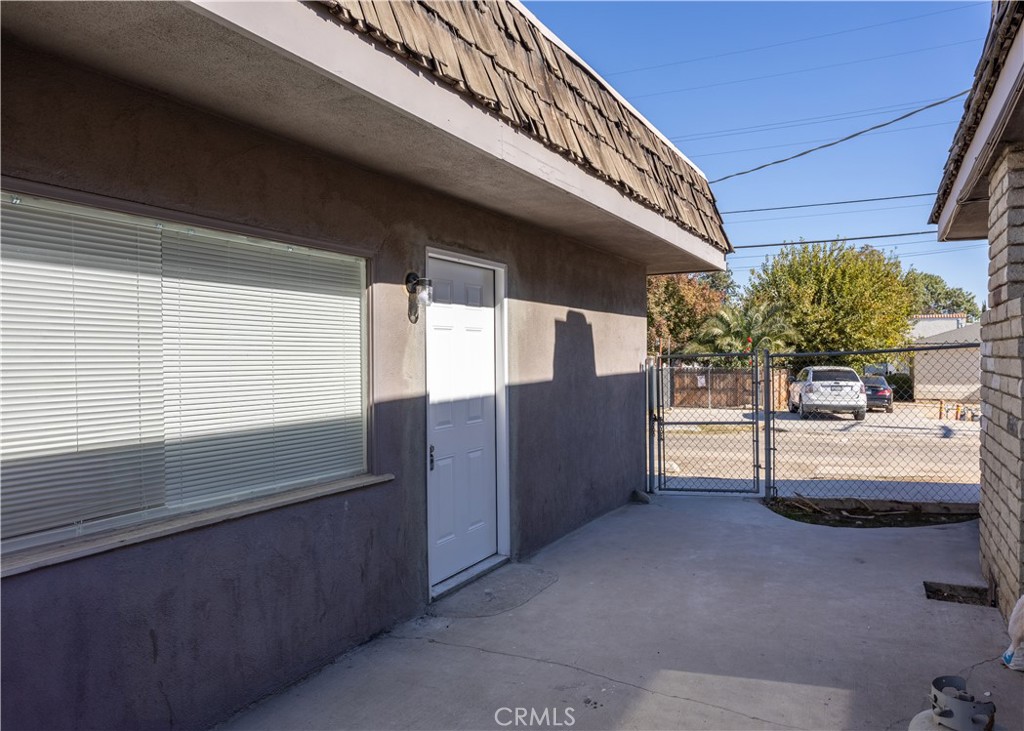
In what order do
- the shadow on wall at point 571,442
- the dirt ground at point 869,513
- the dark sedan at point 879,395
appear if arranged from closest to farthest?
the shadow on wall at point 571,442
the dirt ground at point 869,513
the dark sedan at point 879,395

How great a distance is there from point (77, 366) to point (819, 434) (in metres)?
17.2

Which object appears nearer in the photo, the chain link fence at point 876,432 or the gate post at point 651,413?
the gate post at point 651,413

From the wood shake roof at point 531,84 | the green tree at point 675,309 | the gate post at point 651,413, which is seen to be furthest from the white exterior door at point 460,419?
the green tree at point 675,309

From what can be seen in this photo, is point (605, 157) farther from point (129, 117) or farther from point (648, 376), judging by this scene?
point (648, 376)

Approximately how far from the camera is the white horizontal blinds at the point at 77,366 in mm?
2613

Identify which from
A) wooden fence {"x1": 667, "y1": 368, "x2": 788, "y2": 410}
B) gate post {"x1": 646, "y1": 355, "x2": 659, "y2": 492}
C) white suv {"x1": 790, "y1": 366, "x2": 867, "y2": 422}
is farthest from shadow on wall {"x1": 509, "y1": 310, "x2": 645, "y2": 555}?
wooden fence {"x1": 667, "y1": 368, "x2": 788, "y2": 410}

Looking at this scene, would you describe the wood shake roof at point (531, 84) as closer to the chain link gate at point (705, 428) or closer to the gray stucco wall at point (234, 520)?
the gray stucco wall at point (234, 520)

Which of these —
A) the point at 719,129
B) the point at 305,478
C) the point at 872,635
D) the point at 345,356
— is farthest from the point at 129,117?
the point at 719,129

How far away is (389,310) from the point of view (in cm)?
449

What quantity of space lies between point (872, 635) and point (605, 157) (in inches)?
148

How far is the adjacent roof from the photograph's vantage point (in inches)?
126

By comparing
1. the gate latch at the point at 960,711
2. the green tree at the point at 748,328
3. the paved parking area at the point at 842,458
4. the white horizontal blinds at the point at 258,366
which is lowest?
the paved parking area at the point at 842,458

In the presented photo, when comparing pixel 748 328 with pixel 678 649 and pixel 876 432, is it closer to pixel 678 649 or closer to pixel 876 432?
pixel 876 432

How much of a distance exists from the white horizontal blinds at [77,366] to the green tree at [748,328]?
77.7 feet
